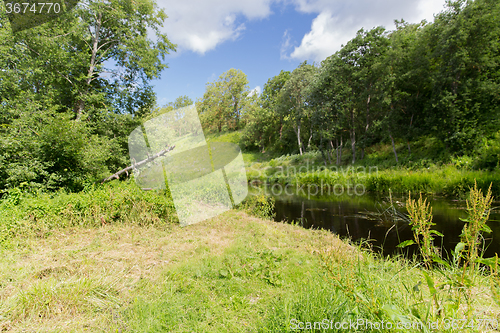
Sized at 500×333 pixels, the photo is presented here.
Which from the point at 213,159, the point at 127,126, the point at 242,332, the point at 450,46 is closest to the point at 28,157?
the point at 127,126

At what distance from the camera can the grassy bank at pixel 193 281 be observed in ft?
6.03

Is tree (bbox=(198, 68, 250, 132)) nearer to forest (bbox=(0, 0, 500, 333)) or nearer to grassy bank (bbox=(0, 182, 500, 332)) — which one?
forest (bbox=(0, 0, 500, 333))

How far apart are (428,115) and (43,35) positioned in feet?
72.0

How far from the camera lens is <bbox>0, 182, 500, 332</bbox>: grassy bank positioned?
1.84 meters

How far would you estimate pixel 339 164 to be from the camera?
23.1 metres

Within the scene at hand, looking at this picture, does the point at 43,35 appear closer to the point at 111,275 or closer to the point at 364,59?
the point at 111,275

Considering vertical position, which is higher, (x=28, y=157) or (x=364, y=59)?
(x=364, y=59)

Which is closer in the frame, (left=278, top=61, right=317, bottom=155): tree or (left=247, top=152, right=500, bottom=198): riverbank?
(left=247, top=152, right=500, bottom=198): riverbank

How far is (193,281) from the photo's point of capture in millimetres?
3719

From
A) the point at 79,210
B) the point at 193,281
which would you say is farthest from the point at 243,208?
the point at 193,281

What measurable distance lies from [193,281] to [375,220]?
748 centimetres

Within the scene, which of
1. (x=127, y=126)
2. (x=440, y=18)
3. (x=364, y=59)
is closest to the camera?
(x=127, y=126)

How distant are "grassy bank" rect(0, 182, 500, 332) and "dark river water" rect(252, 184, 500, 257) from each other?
67.5 inches

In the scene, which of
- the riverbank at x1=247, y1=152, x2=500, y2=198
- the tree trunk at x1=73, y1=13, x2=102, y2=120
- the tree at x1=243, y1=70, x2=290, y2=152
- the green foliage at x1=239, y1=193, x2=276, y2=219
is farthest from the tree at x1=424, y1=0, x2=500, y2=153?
the tree at x1=243, y1=70, x2=290, y2=152
